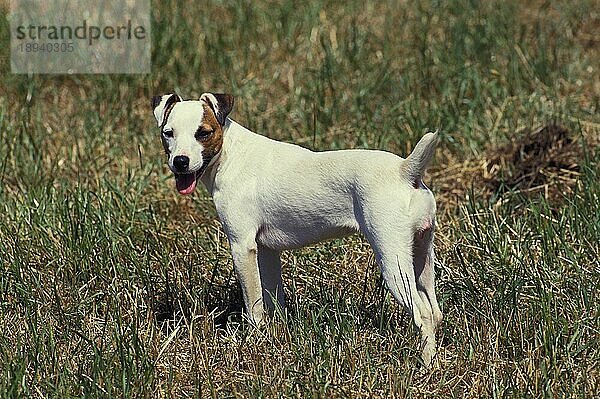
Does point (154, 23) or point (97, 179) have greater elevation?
point (154, 23)

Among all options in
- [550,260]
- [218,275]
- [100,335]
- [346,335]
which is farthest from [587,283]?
[100,335]

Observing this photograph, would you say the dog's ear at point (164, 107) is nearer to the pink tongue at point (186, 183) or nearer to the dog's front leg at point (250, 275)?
the pink tongue at point (186, 183)

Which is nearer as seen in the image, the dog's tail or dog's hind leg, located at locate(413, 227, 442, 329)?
the dog's tail

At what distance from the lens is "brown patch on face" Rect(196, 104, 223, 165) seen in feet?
15.3

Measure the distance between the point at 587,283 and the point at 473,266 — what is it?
23.0 inches

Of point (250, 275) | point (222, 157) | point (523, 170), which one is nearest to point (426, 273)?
point (250, 275)

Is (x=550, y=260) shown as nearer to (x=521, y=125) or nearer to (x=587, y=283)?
(x=587, y=283)

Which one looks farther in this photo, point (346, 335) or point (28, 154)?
point (28, 154)

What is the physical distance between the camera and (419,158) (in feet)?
14.1

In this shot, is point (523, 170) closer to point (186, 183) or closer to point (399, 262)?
point (399, 262)

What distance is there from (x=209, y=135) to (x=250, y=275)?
651mm

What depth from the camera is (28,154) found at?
7246 mm

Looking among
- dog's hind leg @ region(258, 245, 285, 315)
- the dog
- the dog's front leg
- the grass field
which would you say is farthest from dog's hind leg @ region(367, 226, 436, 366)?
dog's hind leg @ region(258, 245, 285, 315)

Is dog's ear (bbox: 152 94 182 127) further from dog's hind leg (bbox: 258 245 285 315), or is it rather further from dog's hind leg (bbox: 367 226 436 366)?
dog's hind leg (bbox: 367 226 436 366)
